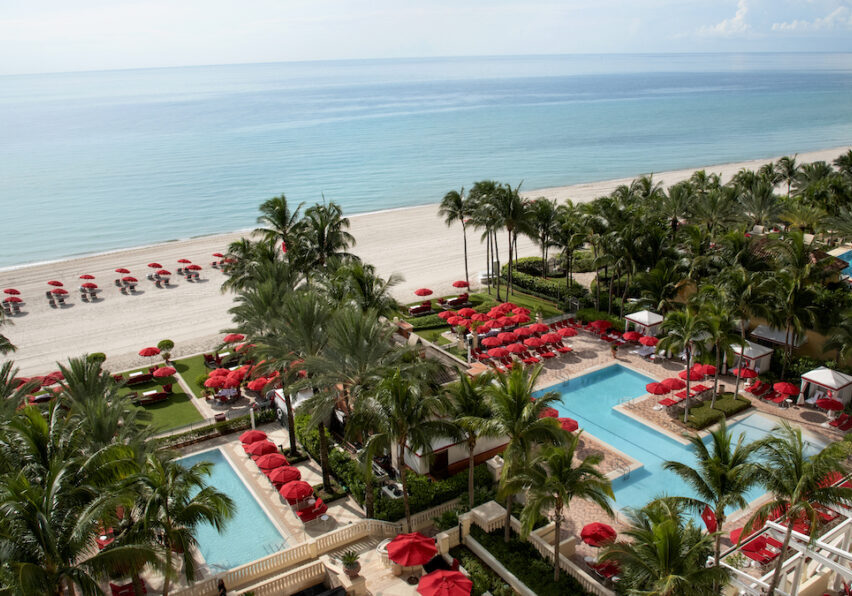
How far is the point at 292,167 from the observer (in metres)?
119

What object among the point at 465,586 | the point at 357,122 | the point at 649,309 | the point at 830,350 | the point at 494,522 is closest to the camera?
the point at 465,586

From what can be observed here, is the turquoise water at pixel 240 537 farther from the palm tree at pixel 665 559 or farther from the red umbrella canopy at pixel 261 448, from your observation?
the palm tree at pixel 665 559

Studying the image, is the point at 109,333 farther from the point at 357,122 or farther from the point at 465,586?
the point at 357,122

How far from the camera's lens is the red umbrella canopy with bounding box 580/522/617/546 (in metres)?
19.1

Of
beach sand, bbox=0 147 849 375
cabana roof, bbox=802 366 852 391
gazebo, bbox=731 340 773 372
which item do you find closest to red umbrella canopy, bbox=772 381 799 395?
cabana roof, bbox=802 366 852 391

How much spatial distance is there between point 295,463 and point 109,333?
2337cm

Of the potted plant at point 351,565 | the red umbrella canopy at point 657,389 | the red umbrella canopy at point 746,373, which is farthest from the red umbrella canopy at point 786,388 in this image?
the potted plant at point 351,565

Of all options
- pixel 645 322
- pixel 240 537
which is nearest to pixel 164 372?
pixel 240 537

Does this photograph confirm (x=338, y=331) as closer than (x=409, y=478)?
Yes

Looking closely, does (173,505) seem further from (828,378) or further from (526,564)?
(828,378)

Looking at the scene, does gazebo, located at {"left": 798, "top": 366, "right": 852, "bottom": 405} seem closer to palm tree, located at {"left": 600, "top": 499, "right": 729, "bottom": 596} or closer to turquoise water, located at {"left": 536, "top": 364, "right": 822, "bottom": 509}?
turquoise water, located at {"left": 536, "top": 364, "right": 822, "bottom": 509}

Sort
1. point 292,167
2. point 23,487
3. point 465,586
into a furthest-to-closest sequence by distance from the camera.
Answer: point 292,167
point 465,586
point 23,487

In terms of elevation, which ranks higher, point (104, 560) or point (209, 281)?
point (104, 560)

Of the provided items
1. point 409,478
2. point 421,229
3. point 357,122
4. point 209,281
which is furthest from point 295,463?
point 357,122
